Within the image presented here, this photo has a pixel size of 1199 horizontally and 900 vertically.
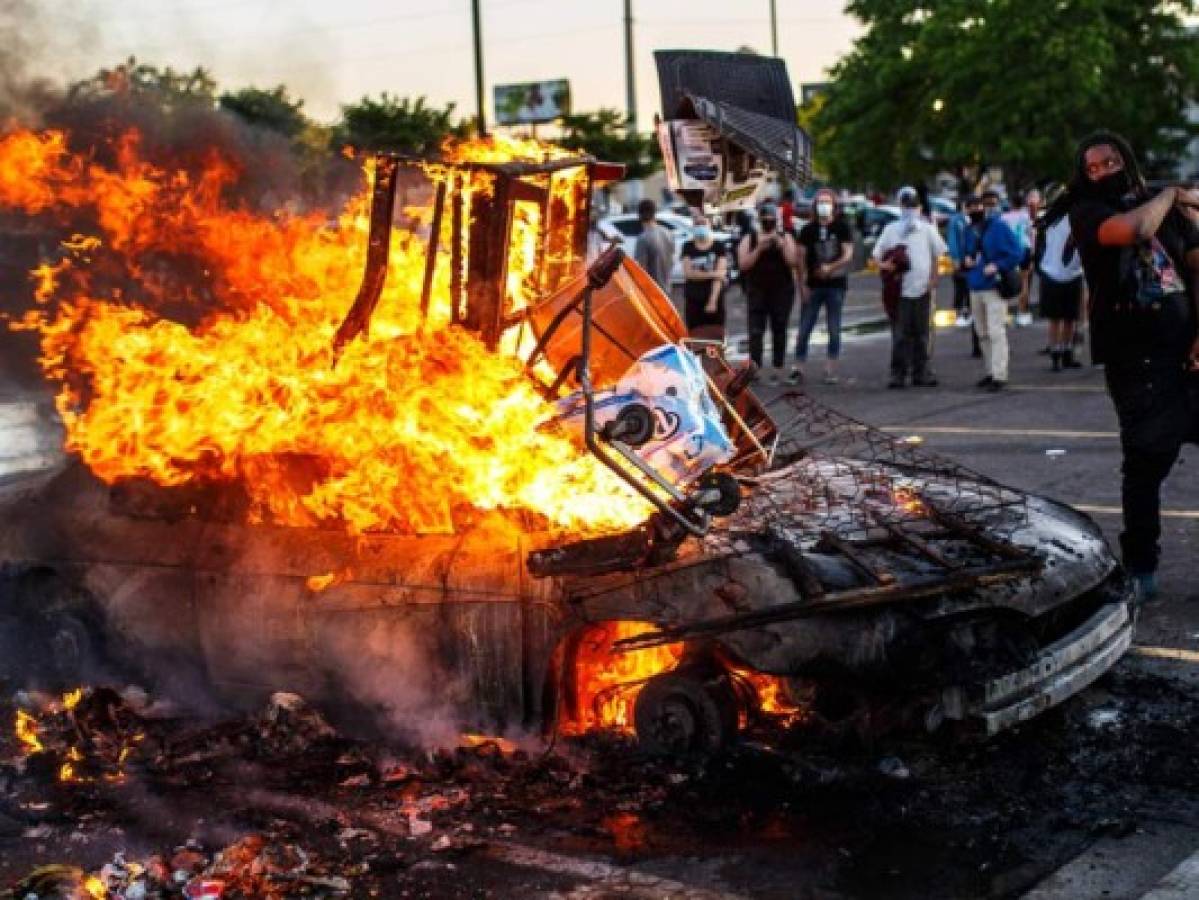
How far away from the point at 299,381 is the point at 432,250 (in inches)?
28.0

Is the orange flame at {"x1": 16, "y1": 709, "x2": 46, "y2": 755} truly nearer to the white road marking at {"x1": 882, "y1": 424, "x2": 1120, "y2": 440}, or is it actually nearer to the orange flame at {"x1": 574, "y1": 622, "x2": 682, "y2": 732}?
the orange flame at {"x1": 574, "y1": 622, "x2": 682, "y2": 732}

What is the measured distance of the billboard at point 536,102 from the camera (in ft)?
145

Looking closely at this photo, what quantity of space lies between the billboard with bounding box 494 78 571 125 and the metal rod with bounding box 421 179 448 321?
121 feet

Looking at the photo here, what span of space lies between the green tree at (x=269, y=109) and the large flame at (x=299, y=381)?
7.58 feet

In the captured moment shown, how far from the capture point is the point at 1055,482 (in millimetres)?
9867

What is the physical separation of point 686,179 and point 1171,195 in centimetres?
303

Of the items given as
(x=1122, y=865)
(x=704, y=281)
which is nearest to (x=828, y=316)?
(x=704, y=281)

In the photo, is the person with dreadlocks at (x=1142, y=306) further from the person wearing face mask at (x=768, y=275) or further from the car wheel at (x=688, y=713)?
the person wearing face mask at (x=768, y=275)

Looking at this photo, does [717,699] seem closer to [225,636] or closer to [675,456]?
[675,456]

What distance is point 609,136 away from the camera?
112 ft

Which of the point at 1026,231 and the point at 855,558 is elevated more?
the point at 1026,231

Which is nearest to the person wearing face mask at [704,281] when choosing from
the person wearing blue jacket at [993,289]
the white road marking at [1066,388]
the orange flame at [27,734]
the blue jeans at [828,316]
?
the blue jeans at [828,316]

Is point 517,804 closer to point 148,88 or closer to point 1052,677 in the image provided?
point 1052,677

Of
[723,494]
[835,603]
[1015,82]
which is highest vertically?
[1015,82]
